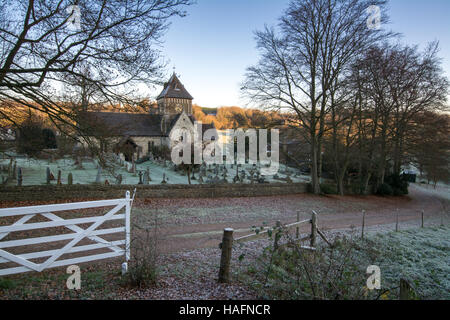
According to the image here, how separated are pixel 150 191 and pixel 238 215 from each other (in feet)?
17.6

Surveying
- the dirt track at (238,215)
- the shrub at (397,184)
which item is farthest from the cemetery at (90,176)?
the shrub at (397,184)

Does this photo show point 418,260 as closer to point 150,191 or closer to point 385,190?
point 150,191

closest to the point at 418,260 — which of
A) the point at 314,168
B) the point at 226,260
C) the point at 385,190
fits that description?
the point at 226,260

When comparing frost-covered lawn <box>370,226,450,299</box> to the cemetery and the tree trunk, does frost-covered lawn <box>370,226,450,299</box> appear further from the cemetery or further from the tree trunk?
the tree trunk

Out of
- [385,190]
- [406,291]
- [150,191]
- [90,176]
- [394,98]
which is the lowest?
[385,190]

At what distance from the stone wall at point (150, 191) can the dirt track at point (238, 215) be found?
844mm

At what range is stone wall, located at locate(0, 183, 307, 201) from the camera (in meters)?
12.9

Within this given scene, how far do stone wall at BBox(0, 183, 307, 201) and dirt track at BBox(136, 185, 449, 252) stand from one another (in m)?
0.84

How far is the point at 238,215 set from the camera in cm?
1323

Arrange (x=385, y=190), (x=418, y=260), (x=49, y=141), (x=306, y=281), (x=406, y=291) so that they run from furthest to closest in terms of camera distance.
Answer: (x=385, y=190), (x=49, y=141), (x=418, y=260), (x=306, y=281), (x=406, y=291)

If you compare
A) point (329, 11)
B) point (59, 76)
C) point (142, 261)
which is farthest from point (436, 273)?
point (329, 11)

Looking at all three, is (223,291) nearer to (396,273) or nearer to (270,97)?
(396,273)

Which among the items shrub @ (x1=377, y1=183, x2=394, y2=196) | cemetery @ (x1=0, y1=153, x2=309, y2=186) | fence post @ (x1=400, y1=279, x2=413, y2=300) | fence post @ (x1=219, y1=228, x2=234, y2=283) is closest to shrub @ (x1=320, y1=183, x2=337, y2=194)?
cemetery @ (x1=0, y1=153, x2=309, y2=186)

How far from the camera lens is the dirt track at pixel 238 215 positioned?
364 inches
